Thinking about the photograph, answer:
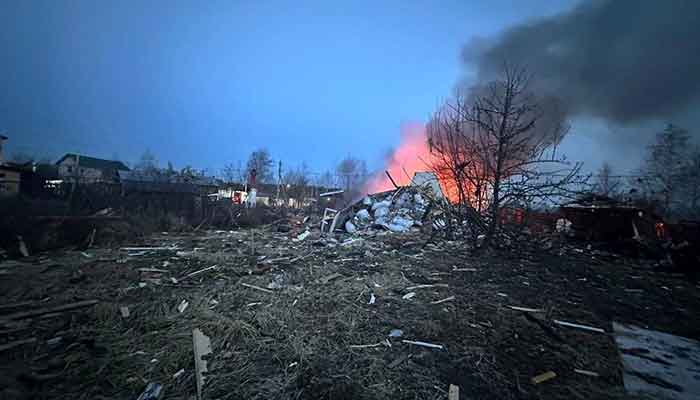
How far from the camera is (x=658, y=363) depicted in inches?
107

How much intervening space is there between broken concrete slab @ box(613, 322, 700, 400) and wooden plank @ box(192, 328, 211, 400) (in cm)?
368

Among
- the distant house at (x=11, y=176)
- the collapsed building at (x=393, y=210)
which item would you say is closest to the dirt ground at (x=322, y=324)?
the collapsed building at (x=393, y=210)

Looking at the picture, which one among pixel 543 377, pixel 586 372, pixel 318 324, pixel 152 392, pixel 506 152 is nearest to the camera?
pixel 152 392

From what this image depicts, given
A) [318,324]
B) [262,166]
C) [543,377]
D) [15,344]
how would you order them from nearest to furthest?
[543,377] → [15,344] → [318,324] → [262,166]

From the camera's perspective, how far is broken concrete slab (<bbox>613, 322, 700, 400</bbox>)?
2307 millimetres

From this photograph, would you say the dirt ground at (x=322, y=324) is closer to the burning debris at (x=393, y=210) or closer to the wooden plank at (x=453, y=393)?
the wooden plank at (x=453, y=393)

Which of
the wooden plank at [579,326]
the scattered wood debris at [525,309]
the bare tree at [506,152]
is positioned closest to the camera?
the wooden plank at [579,326]

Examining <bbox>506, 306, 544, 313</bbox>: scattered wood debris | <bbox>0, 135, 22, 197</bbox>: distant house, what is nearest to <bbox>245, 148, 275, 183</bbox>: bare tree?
<bbox>0, 135, 22, 197</bbox>: distant house

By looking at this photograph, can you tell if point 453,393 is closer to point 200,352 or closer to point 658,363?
point 200,352

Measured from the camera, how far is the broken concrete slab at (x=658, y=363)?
2307mm

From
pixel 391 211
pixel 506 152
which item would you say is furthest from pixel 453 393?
pixel 391 211

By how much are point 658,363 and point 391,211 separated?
9859mm

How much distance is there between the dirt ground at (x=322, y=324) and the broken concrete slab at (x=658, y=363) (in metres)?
0.14

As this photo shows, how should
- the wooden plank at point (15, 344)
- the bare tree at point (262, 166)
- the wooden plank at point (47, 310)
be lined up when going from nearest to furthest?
the wooden plank at point (15, 344)
the wooden plank at point (47, 310)
the bare tree at point (262, 166)
